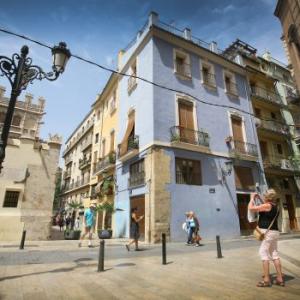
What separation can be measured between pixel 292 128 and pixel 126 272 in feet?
71.7

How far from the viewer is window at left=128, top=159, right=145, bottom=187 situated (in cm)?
1410

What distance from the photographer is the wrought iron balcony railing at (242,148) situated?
1599cm

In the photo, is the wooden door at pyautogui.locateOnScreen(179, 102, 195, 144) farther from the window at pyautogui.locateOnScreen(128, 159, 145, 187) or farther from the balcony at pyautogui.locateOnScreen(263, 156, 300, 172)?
the balcony at pyautogui.locateOnScreen(263, 156, 300, 172)

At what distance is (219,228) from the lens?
14008 mm

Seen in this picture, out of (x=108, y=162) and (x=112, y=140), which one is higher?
(x=112, y=140)

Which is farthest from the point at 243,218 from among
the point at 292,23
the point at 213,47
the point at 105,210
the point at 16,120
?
the point at 16,120

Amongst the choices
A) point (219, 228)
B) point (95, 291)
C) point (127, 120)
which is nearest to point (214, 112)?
point (127, 120)

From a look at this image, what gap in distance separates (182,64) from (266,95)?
9.60m

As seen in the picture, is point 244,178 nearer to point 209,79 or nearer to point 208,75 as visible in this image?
point 209,79

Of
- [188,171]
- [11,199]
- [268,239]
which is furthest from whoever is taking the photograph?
[188,171]

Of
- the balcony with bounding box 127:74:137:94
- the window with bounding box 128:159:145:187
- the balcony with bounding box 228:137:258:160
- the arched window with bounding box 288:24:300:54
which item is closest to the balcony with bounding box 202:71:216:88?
the balcony with bounding box 228:137:258:160

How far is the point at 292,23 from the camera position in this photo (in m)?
12.0

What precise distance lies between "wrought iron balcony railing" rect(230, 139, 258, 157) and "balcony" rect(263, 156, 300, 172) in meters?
2.20

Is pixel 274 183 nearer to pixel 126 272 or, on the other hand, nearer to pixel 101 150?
pixel 101 150
